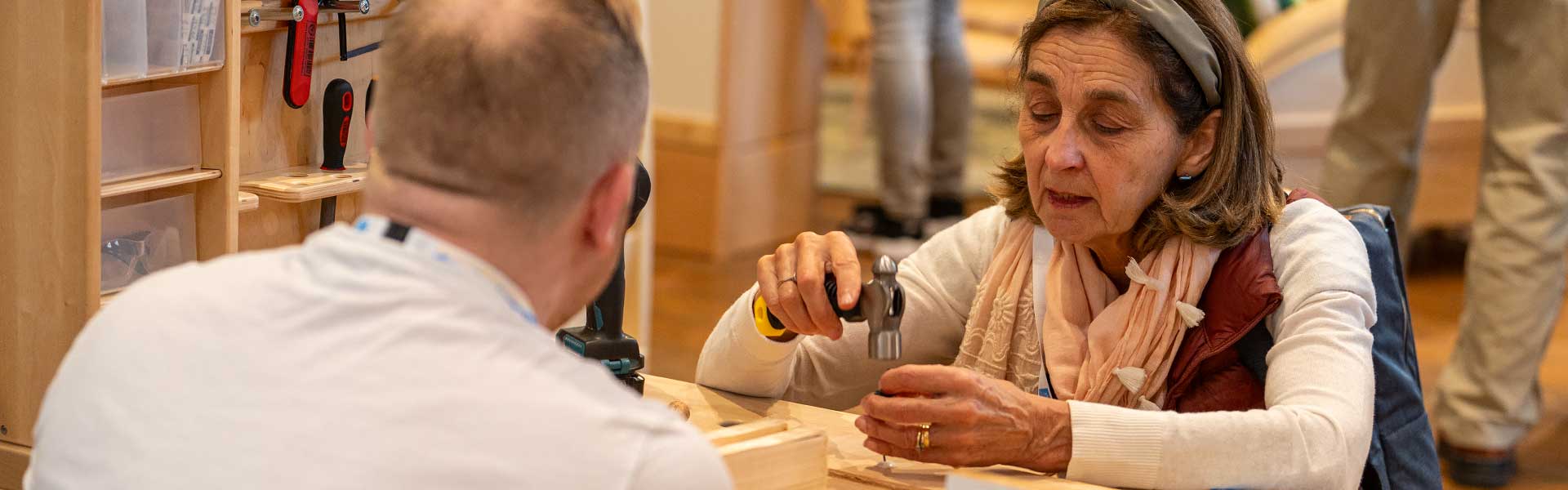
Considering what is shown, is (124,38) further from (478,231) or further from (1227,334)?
(1227,334)

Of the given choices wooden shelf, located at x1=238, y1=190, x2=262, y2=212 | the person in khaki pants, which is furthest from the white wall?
wooden shelf, located at x1=238, y1=190, x2=262, y2=212

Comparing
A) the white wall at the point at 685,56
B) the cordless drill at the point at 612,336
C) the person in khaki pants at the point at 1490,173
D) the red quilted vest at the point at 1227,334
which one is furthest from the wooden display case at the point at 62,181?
the white wall at the point at 685,56

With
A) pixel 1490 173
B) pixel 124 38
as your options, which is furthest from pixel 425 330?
pixel 1490 173

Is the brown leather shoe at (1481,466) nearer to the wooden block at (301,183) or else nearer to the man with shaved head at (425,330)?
the wooden block at (301,183)

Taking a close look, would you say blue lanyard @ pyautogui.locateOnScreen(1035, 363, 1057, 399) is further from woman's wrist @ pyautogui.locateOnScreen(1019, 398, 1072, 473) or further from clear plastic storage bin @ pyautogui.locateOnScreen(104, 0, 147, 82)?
clear plastic storage bin @ pyautogui.locateOnScreen(104, 0, 147, 82)

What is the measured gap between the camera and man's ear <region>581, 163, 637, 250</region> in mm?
977

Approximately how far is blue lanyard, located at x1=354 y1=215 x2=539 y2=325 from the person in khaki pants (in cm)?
229

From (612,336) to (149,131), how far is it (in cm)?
74

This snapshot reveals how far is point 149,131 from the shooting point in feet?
6.38

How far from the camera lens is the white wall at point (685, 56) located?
15.0 feet

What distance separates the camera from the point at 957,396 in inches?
53.8

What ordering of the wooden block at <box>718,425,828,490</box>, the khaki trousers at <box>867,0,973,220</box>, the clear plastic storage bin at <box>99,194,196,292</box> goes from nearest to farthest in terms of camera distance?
the wooden block at <box>718,425,828,490</box> → the clear plastic storage bin at <box>99,194,196,292</box> → the khaki trousers at <box>867,0,973,220</box>

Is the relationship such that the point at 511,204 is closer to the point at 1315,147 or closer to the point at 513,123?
the point at 513,123

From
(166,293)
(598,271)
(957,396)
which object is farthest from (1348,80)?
(166,293)
